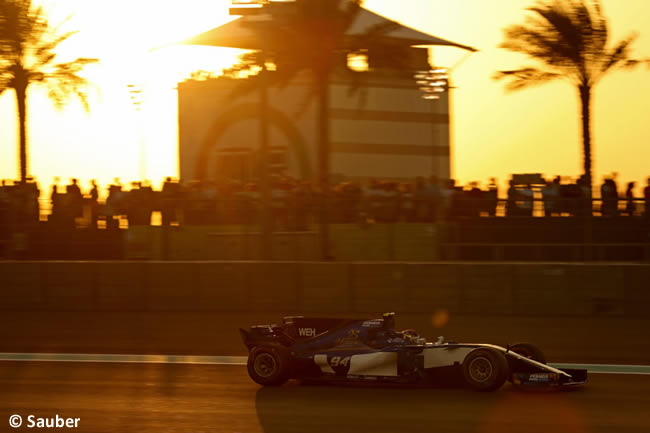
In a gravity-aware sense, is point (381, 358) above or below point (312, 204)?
below

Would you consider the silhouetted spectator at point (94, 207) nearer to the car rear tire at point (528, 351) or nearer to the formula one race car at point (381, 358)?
the formula one race car at point (381, 358)

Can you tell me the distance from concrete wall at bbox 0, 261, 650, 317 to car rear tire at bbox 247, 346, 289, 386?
5.72 meters

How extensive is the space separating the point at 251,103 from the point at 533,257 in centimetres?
1899

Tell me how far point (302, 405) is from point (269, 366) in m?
0.92

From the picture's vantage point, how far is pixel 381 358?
29.3 feet

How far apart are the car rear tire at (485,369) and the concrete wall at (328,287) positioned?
20.0 ft

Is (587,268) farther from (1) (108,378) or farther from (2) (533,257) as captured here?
(1) (108,378)

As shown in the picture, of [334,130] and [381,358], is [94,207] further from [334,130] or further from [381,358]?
[334,130]

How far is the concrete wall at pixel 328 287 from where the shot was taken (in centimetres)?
1451

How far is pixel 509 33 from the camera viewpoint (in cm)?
2556

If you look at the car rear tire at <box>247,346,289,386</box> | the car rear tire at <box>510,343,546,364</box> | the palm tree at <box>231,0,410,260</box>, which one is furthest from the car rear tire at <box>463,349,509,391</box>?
the palm tree at <box>231,0,410,260</box>

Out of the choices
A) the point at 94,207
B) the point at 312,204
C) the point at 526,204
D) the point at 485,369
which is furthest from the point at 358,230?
the point at 485,369

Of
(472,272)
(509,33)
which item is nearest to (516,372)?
(472,272)

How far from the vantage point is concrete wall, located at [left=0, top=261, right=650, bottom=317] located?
14508 millimetres
